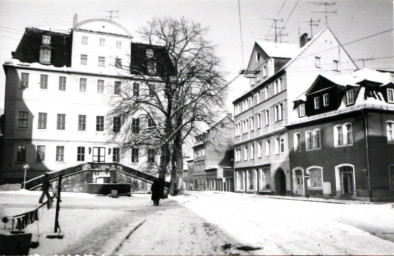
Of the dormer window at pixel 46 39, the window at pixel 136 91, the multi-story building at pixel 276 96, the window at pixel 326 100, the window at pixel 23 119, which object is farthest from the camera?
the dormer window at pixel 46 39

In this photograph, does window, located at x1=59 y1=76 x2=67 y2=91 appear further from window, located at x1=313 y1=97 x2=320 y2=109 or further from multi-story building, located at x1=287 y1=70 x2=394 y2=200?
window, located at x1=313 y1=97 x2=320 y2=109

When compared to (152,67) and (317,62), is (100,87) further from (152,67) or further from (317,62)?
(317,62)

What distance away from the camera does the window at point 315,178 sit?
1395 inches

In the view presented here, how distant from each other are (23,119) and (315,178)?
3064cm

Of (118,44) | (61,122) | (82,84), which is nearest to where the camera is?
(61,122)

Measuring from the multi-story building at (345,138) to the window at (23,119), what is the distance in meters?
27.7

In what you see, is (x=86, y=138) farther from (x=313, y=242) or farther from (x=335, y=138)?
(x=313, y=242)

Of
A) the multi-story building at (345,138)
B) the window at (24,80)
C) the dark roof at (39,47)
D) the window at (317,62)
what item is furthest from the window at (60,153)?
the window at (317,62)

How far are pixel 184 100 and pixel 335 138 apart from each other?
42.3 ft

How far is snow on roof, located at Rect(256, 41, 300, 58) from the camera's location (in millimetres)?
46000

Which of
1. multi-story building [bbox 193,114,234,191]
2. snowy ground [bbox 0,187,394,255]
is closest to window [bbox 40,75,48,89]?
multi-story building [bbox 193,114,234,191]

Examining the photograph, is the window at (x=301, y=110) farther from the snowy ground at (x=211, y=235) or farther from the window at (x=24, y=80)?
the window at (x=24, y=80)

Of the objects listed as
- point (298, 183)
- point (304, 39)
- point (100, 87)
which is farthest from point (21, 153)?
point (304, 39)

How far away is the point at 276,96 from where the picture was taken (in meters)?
43.9
